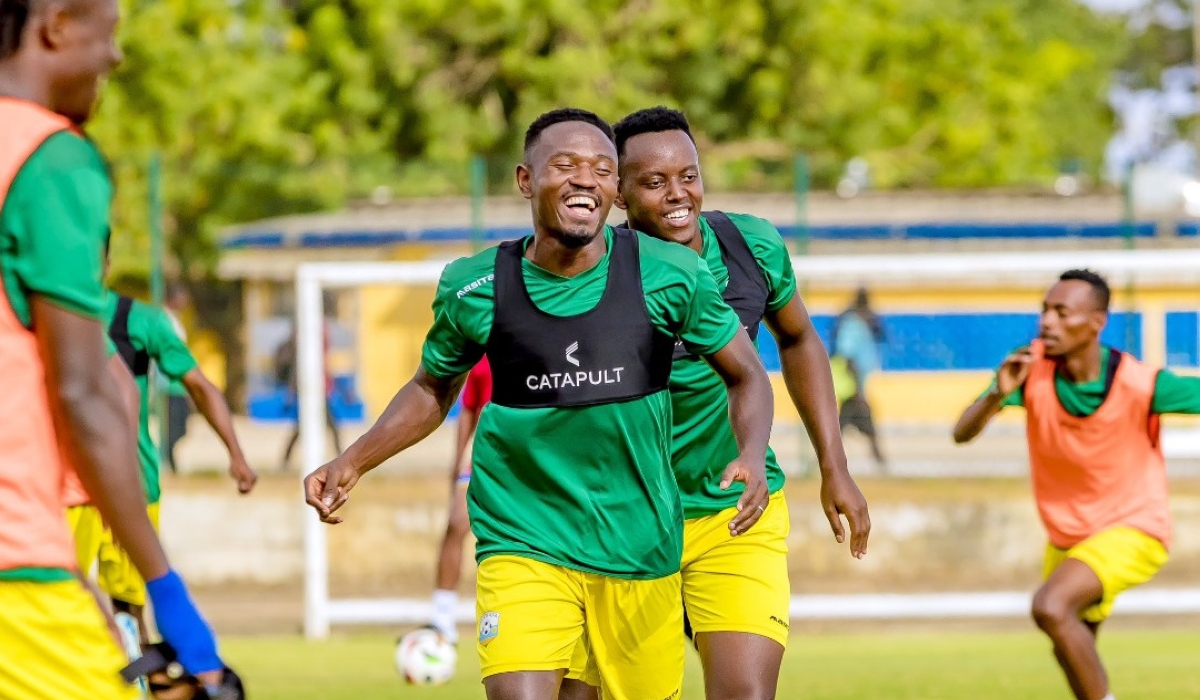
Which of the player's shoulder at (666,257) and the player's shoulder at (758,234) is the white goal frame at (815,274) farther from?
the player's shoulder at (666,257)

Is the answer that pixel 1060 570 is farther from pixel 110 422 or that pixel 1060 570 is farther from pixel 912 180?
pixel 912 180

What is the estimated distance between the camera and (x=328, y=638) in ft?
45.8

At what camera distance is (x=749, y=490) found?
17.9 ft

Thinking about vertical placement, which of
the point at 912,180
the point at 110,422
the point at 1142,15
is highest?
the point at 1142,15

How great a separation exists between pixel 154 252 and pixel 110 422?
1335cm

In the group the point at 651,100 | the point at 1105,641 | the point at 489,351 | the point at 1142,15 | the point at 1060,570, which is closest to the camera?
the point at 489,351

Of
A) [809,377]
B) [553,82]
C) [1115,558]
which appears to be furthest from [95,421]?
[553,82]

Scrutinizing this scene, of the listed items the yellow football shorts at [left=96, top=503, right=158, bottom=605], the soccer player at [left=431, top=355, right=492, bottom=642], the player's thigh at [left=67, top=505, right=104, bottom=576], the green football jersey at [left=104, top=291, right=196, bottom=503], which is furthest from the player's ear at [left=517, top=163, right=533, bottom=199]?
the soccer player at [left=431, top=355, right=492, bottom=642]

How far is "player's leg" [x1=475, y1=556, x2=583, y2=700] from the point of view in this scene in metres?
5.61

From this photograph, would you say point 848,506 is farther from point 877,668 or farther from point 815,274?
point 815,274

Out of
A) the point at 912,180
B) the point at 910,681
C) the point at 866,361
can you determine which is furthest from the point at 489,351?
the point at 912,180

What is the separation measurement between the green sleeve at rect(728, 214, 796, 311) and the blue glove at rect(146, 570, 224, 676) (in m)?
3.43

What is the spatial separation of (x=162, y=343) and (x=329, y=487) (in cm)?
423

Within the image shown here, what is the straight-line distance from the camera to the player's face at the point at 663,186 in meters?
6.48
